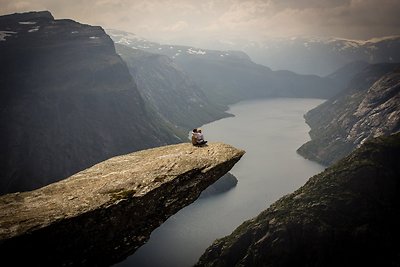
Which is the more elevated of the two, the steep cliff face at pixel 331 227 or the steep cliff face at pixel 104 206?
the steep cliff face at pixel 104 206

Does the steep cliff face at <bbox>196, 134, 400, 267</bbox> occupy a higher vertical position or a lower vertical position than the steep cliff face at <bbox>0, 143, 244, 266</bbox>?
lower

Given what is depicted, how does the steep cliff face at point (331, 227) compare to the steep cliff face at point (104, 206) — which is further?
the steep cliff face at point (331, 227)

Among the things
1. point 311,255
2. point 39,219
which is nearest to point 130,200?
point 39,219

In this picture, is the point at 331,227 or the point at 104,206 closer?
the point at 104,206

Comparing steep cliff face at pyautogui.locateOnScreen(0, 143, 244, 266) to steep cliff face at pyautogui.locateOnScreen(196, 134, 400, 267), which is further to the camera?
steep cliff face at pyautogui.locateOnScreen(196, 134, 400, 267)

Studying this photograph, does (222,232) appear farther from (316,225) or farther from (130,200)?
(130,200)
